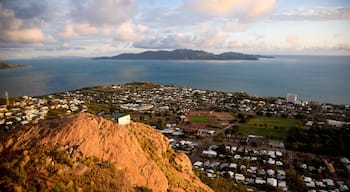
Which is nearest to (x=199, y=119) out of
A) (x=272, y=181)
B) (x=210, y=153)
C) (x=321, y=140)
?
(x=210, y=153)

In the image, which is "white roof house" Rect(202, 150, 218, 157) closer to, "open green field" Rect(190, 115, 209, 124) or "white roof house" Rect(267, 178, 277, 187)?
"white roof house" Rect(267, 178, 277, 187)

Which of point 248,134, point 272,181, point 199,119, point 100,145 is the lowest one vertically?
point 272,181

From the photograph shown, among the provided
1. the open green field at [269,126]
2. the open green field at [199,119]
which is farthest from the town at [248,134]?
the open green field at [199,119]

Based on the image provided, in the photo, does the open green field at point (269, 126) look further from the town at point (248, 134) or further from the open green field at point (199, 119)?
the open green field at point (199, 119)

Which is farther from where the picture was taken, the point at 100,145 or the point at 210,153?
the point at 210,153

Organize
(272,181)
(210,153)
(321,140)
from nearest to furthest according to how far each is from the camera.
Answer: (272,181), (210,153), (321,140)

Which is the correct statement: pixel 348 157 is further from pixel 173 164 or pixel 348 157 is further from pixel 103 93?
pixel 103 93

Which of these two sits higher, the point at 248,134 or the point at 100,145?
the point at 100,145

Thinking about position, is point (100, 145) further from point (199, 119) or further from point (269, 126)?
point (199, 119)
